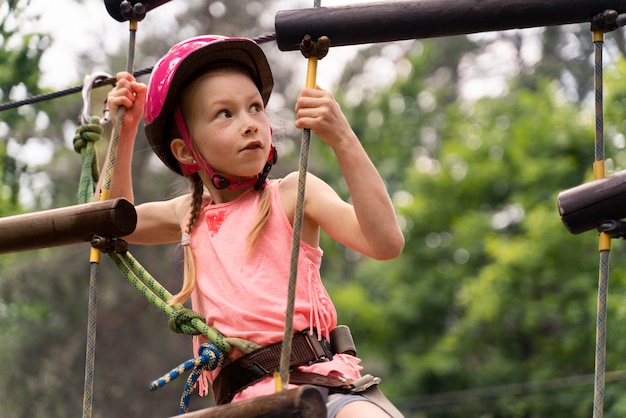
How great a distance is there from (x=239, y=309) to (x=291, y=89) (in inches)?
615

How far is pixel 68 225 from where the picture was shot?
8.09 ft

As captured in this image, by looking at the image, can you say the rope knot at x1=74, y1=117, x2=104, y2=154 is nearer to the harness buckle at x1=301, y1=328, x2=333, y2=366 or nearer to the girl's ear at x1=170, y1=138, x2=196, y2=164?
the girl's ear at x1=170, y1=138, x2=196, y2=164

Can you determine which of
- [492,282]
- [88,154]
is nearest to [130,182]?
[88,154]

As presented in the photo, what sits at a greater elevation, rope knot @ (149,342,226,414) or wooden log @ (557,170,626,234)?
wooden log @ (557,170,626,234)

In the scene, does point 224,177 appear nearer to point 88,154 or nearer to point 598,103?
point 88,154

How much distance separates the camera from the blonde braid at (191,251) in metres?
2.53

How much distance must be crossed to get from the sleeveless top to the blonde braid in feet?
0.05

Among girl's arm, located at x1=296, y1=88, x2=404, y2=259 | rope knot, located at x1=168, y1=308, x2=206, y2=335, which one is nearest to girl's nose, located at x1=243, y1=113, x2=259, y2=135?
girl's arm, located at x1=296, y1=88, x2=404, y2=259

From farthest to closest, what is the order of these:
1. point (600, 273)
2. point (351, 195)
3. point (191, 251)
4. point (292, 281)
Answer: point (191, 251)
point (351, 195)
point (600, 273)
point (292, 281)

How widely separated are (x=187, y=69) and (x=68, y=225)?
0.48 meters

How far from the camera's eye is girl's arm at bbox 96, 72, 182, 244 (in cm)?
284

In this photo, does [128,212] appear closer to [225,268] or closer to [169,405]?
[225,268]

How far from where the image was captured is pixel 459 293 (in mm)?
14789

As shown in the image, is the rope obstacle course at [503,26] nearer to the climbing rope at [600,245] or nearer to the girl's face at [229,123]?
the climbing rope at [600,245]
